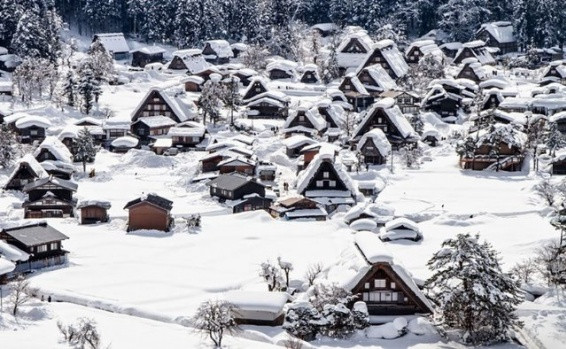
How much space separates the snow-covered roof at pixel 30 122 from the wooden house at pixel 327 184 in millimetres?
22928

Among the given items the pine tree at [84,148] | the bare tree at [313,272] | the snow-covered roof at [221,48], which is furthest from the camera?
the snow-covered roof at [221,48]

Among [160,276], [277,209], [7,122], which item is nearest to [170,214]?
[277,209]

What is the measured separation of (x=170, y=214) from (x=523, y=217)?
1832 centimetres

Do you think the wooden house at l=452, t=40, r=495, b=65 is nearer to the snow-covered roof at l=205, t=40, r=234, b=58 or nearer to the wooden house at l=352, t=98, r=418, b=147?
the snow-covered roof at l=205, t=40, r=234, b=58

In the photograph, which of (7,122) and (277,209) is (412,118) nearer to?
(277,209)

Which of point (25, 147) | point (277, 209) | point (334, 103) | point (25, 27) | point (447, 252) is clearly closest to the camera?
point (447, 252)

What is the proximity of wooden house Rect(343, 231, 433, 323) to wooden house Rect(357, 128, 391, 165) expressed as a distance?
25.3 m

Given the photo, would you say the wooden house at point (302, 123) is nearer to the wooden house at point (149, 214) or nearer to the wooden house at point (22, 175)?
the wooden house at point (22, 175)

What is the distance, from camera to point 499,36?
303 feet

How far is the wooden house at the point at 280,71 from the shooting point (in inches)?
3204

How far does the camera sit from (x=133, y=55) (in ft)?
284

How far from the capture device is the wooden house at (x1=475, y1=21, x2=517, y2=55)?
92.3 metres

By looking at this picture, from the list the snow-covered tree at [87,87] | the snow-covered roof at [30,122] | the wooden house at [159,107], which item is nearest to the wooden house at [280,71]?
the wooden house at [159,107]

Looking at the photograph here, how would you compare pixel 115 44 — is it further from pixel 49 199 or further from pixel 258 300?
pixel 258 300
